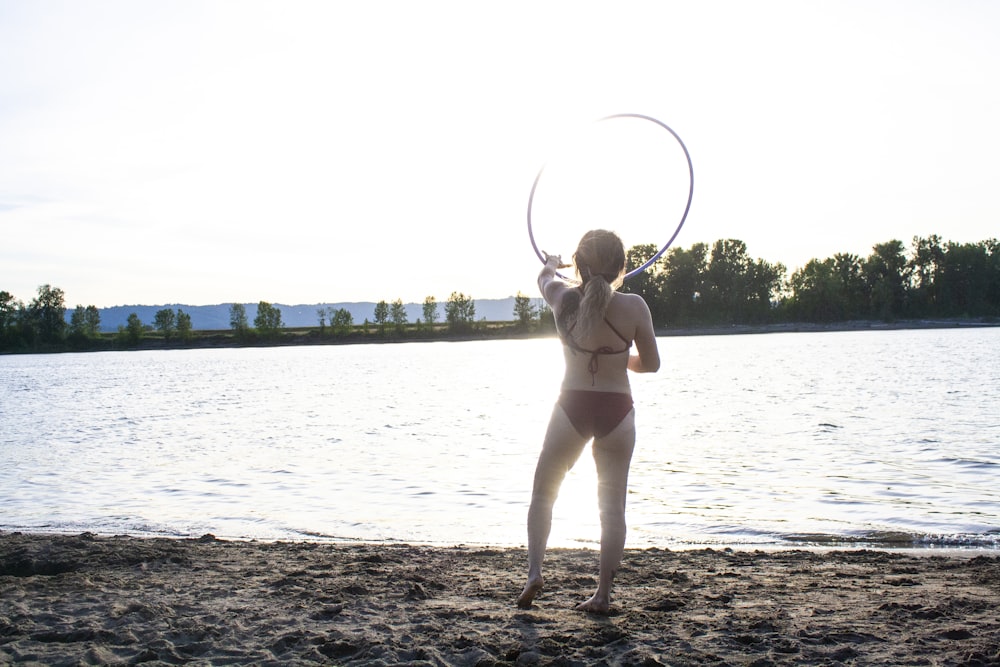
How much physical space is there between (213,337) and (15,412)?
15189 centimetres

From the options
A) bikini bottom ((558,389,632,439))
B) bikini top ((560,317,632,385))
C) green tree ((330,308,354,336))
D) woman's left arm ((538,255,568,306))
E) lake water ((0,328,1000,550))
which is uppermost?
green tree ((330,308,354,336))

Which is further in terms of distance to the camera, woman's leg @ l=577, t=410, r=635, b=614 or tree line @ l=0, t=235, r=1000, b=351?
tree line @ l=0, t=235, r=1000, b=351

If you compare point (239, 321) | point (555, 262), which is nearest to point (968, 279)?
point (239, 321)

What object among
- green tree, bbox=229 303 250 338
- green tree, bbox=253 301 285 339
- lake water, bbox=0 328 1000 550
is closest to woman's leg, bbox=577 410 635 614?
lake water, bbox=0 328 1000 550

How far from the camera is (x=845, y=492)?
1180cm

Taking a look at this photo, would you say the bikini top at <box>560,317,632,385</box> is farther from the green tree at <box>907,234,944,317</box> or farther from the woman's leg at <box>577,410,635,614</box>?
the green tree at <box>907,234,944,317</box>

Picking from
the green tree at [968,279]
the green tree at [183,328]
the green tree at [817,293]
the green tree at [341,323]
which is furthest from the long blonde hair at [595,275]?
the green tree at [183,328]

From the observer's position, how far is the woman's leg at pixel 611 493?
526 cm

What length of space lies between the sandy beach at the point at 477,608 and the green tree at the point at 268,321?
549 feet

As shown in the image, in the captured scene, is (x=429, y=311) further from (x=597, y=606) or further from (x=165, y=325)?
(x=597, y=606)

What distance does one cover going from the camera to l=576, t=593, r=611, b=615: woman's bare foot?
551 cm

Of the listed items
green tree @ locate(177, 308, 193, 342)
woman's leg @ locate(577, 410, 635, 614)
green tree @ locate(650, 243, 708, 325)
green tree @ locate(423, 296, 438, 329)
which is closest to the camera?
woman's leg @ locate(577, 410, 635, 614)

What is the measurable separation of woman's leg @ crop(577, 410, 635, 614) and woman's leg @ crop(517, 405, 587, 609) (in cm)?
18

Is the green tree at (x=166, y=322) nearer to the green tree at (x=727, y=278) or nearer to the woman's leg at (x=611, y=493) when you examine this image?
the green tree at (x=727, y=278)
